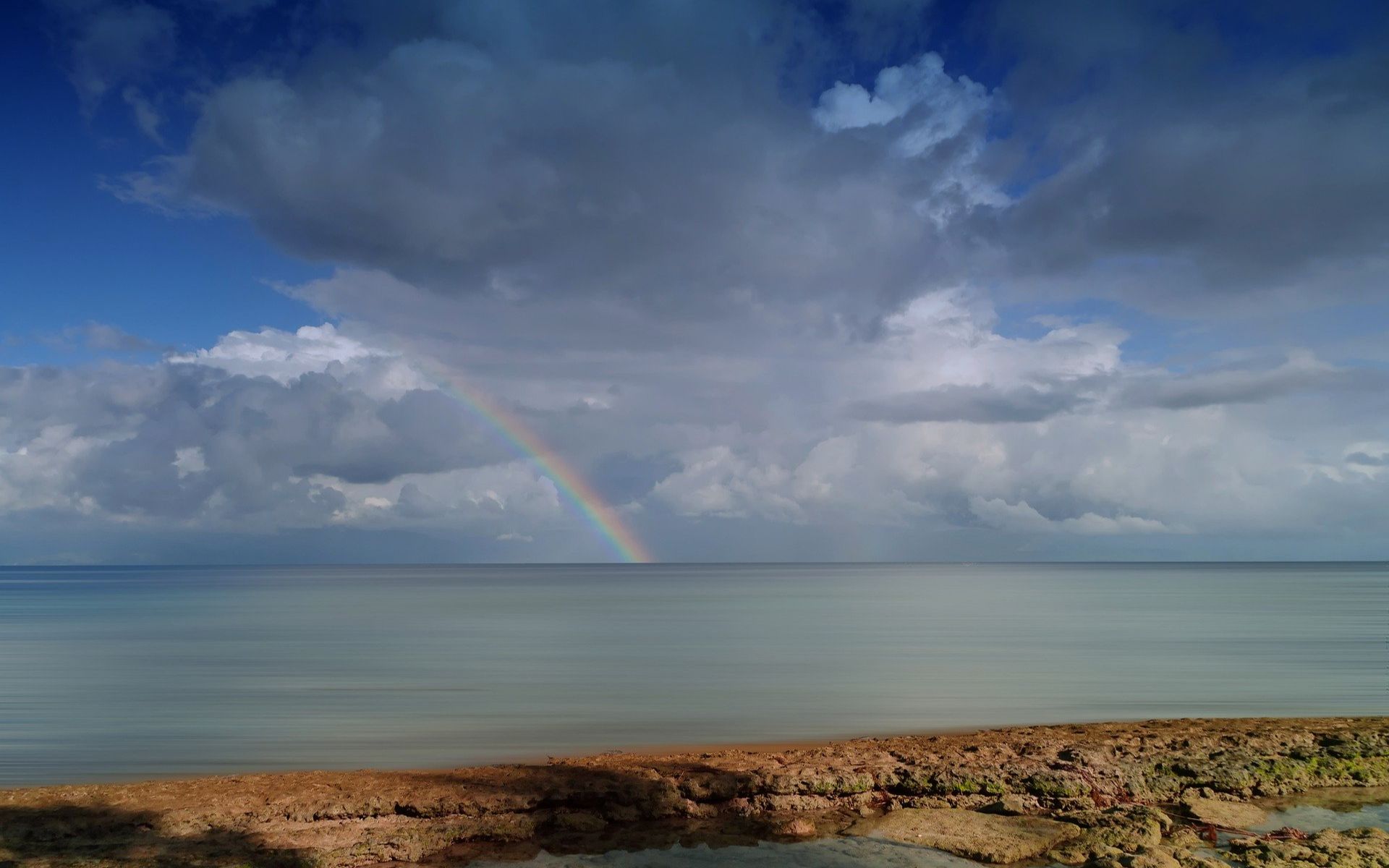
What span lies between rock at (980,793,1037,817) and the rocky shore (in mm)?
34

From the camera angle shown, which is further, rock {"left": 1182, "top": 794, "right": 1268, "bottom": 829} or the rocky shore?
rock {"left": 1182, "top": 794, "right": 1268, "bottom": 829}

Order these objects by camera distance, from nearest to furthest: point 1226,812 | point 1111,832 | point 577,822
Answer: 1. point 1111,832
2. point 577,822
3. point 1226,812

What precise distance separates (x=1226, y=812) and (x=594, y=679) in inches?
775

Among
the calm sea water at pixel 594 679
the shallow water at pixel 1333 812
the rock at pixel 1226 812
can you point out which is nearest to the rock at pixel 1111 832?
the rock at pixel 1226 812

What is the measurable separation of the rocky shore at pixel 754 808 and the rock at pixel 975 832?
28 mm

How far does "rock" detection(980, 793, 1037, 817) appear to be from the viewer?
10992 mm

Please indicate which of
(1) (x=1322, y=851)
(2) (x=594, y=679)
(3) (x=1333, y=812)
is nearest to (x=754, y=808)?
(1) (x=1322, y=851)

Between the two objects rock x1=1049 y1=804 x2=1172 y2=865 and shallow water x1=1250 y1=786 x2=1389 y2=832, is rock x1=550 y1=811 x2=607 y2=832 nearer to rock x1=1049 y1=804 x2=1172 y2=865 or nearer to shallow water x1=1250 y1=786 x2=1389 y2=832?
rock x1=1049 y1=804 x2=1172 y2=865

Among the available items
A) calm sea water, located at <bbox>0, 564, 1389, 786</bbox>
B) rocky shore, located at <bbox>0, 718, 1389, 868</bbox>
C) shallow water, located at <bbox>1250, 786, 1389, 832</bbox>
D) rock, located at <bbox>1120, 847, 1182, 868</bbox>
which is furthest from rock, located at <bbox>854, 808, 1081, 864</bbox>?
calm sea water, located at <bbox>0, 564, 1389, 786</bbox>

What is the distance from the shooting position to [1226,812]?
11.0m

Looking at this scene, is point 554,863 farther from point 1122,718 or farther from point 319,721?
point 1122,718

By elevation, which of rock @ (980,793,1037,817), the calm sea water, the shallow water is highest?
rock @ (980,793,1037,817)

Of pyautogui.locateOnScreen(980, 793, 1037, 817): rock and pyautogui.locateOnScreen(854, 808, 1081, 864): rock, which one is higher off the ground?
pyautogui.locateOnScreen(980, 793, 1037, 817): rock

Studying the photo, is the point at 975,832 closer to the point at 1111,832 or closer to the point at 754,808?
the point at 1111,832
